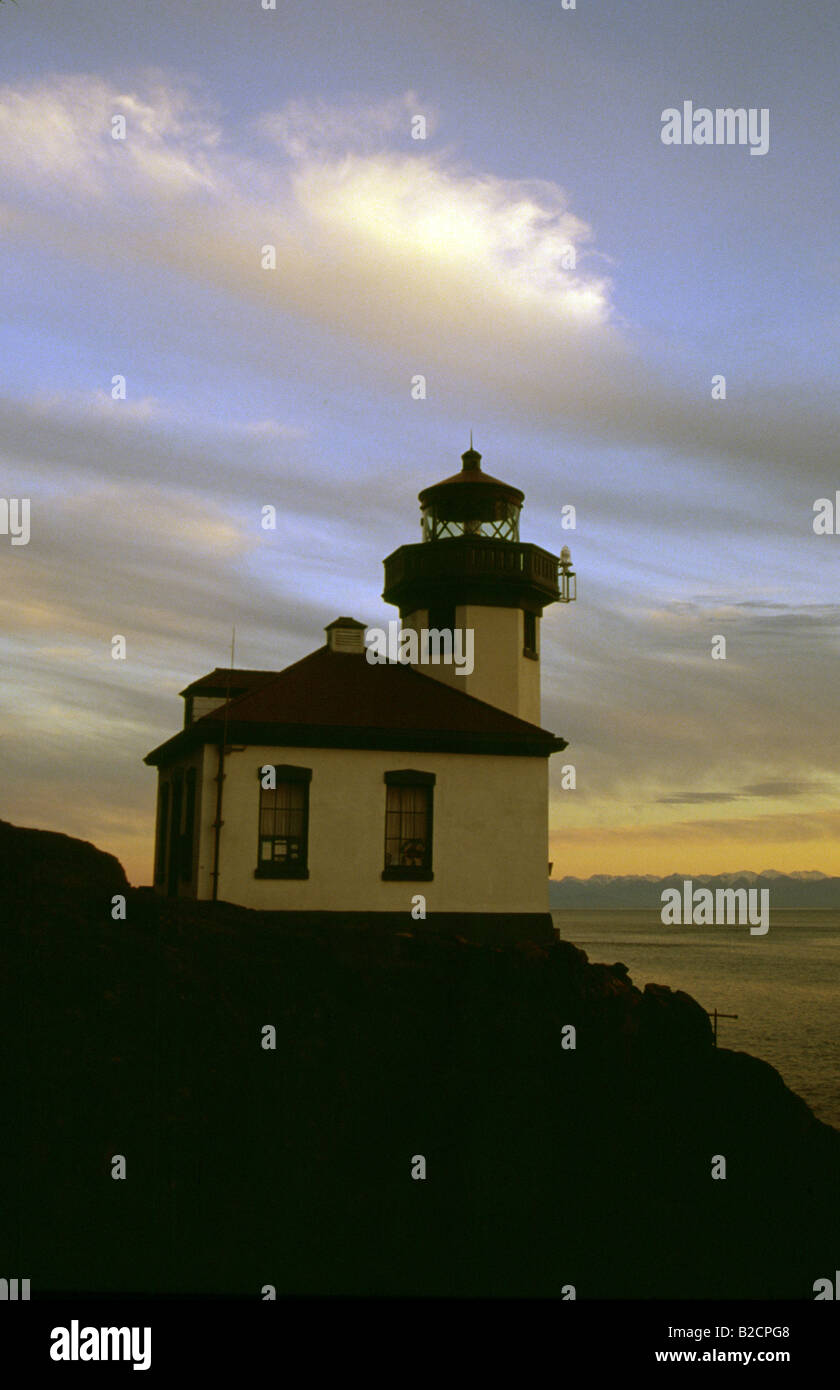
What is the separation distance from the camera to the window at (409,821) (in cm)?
2198

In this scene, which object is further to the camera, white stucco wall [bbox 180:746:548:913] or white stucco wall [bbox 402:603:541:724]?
white stucco wall [bbox 402:603:541:724]

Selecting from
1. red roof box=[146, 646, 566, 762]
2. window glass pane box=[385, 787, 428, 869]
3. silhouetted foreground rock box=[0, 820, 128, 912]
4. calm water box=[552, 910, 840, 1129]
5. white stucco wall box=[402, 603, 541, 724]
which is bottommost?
calm water box=[552, 910, 840, 1129]

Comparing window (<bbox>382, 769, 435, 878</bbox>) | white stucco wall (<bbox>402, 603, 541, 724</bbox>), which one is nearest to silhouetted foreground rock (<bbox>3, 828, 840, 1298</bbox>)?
window (<bbox>382, 769, 435, 878</bbox>)

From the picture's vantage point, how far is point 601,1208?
1720 cm

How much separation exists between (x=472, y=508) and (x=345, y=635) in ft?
17.9

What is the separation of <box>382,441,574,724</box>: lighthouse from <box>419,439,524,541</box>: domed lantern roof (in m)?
0.09

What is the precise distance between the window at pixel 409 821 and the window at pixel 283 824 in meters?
1.65

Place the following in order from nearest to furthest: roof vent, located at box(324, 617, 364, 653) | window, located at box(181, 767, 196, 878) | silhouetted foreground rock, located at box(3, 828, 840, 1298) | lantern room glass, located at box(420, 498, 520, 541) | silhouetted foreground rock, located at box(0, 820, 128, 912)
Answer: silhouetted foreground rock, located at box(3, 828, 840, 1298), silhouetted foreground rock, located at box(0, 820, 128, 912), window, located at box(181, 767, 196, 878), roof vent, located at box(324, 617, 364, 653), lantern room glass, located at box(420, 498, 520, 541)

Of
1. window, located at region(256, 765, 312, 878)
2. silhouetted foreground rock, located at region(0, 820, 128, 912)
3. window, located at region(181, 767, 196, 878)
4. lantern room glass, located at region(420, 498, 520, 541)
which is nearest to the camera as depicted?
silhouetted foreground rock, located at region(0, 820, 128, 912)

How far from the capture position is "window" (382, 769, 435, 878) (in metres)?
22.0

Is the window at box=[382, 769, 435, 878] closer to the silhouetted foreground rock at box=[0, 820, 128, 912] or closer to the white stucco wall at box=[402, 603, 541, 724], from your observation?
the white stucco wall at box=[402, 603, 541, 724]

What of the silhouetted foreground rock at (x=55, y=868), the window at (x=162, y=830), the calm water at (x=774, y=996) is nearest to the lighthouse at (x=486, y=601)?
the window at (x=162, y=830)

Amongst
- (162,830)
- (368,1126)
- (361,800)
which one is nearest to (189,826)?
(361,800)

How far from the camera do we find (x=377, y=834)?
71.6ft
